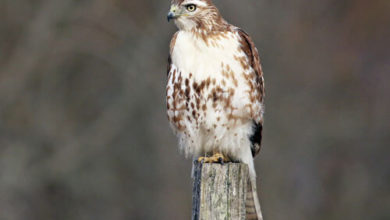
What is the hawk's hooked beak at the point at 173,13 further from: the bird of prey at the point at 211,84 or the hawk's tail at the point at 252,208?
the hawk's tail at the point at 252,208

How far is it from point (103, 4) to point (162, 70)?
59.5 inches

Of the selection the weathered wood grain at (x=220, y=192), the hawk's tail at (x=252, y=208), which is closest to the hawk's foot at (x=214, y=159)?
the hawk's tail at (x=252, y=208)

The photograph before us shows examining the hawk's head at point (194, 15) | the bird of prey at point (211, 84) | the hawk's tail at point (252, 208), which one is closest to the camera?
the hawk's tail at point (252, 208)

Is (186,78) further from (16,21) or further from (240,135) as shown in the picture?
(16,21)

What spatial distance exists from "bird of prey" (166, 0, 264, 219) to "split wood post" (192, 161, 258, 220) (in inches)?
27.6

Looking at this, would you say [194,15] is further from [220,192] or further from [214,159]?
[220,192]

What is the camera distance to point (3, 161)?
1077cm

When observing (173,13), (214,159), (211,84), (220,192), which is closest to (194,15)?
(173,13)

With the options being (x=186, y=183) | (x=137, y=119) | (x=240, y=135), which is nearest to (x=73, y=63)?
(x=137, y=119)

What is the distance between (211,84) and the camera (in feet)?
17.5

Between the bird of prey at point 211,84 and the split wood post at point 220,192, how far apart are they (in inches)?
27.6

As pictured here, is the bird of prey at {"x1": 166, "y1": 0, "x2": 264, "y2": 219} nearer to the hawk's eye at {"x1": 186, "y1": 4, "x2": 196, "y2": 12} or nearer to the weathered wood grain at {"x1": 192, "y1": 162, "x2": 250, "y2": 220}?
the hawk's eye at {"x1": 186, "y1": 4, "x2": 196, "y2": 12}

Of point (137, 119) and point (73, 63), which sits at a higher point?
point (73, 63)

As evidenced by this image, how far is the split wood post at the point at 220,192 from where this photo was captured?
4453 millimetres
